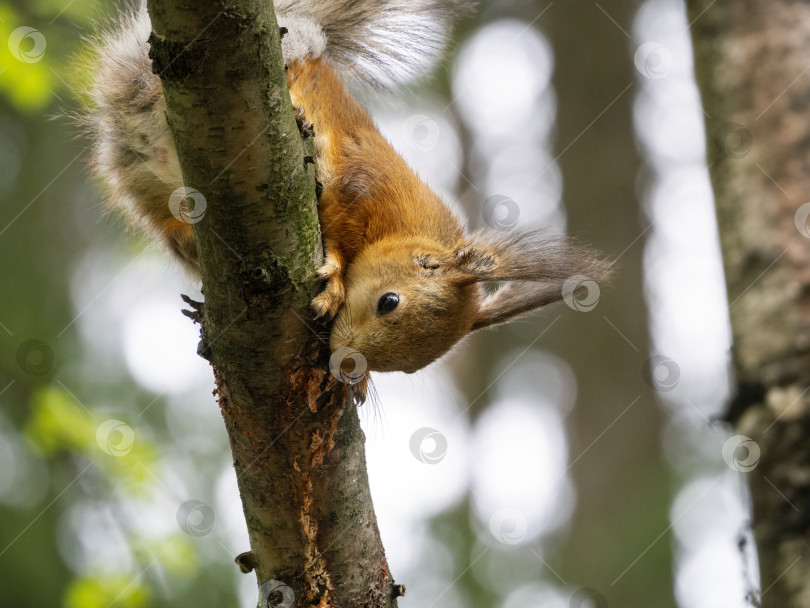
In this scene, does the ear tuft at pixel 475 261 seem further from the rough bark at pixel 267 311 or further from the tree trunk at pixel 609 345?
the tree trunk at pixel 609 345

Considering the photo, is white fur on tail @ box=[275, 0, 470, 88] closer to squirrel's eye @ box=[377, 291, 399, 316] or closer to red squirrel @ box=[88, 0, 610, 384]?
red squirrel @ box=[88, 0, 610, 384]

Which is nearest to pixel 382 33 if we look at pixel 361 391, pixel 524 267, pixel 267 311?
pixel 524 267

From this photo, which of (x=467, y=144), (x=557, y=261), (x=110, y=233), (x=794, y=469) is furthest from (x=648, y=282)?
(x=110, y=233)

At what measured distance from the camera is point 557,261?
9.05 ft

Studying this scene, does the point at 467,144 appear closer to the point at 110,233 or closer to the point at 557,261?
the point at 110,233

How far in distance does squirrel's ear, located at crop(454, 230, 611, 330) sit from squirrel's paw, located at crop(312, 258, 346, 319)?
612mm

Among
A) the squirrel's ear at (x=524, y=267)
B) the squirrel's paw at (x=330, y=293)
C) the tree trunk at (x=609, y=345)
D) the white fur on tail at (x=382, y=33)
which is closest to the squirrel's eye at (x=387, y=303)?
the squirrel's paw at (x=330, y=293)

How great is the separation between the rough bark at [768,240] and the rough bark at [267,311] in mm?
1110

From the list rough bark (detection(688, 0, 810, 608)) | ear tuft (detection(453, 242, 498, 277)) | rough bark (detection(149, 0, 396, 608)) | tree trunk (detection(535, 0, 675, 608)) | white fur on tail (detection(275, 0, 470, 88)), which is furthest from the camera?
tree trunk (detection(535, 0, 675, 608))

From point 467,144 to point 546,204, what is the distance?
1255 millimetres

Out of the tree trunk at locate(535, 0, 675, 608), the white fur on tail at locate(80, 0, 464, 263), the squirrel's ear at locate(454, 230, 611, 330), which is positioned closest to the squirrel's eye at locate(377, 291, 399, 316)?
the squirrel's ear at locate(454, 230, 611, 330)

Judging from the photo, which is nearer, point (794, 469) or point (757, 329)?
point (794, 469)

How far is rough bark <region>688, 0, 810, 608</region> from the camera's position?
2.25 meters

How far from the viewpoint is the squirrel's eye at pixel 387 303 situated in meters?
2.76
